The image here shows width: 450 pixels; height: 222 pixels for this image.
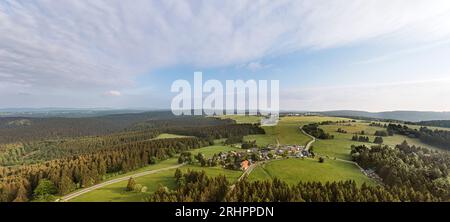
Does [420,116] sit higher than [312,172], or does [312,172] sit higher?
[420,116]

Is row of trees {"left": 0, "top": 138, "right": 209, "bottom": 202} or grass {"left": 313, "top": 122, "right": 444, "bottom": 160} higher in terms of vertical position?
grass {"left": 313, "top": 122, "right": 444, "bottom": 160}

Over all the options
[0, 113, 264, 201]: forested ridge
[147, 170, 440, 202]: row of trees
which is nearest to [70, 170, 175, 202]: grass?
[0, 113, 264, 201]: forested ridge

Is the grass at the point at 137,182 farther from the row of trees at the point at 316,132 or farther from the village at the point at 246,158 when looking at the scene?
the row of trees at the point at 316,132

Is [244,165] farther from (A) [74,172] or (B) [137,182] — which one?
(A) [74,172]

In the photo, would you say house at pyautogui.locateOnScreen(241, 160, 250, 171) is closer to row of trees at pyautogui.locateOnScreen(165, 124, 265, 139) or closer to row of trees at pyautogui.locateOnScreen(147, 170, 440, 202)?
row of trees at pyautogui.locateOnScreen(147, 170, 440, 202)

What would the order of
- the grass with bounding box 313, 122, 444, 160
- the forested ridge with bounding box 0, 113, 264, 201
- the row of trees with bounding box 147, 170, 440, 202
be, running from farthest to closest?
the grass with bounding box 313, 122, 444, 160 < the forested ridge with bounding box 0, 113, 264, 201 < the row of trees with bounding box 147, 170, 440, 202

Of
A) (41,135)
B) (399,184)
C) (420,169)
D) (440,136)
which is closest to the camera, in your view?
(399,184)
